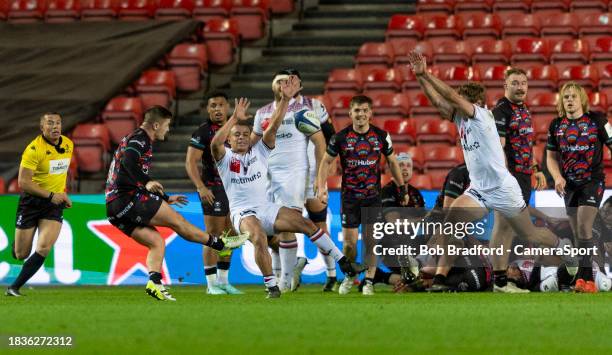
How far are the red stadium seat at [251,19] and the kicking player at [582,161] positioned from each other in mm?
11058

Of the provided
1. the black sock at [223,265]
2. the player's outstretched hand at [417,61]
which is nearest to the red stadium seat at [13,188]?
the black sock at [223,265]

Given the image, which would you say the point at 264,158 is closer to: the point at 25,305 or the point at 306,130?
the point at 306,130

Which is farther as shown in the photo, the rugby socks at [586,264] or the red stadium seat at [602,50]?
the red stadium seat at [602,50]

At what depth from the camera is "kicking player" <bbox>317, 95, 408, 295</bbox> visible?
1260 centimetres

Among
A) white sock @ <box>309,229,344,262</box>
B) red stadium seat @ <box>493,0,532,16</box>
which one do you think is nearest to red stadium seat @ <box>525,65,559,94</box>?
red stadium seat @ <box>493,0,532,16</box>

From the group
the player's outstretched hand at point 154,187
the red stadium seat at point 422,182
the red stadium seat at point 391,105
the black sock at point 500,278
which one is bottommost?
the black sock at point 500,278

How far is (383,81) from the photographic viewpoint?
65.3 feet

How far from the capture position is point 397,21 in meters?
21.8

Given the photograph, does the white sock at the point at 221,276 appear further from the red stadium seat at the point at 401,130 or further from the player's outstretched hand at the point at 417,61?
the red stadium seat at the point at 401,130

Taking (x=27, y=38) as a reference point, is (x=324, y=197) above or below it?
below

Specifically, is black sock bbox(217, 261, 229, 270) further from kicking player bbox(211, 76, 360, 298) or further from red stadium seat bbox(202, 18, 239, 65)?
red stadium seat bbox(202, 18, 239, 65)

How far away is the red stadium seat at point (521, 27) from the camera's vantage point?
20.8 metres

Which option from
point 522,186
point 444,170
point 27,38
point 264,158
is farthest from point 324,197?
point 27,38

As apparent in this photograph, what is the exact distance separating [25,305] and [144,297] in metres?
1.79
